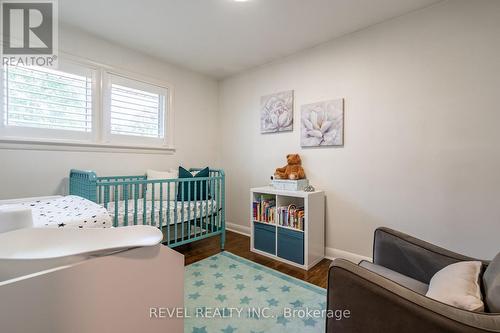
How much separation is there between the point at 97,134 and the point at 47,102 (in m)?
0.46

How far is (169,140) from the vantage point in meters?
2.95

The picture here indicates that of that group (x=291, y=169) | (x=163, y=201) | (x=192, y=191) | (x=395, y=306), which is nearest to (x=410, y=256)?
(x=395, y=306)

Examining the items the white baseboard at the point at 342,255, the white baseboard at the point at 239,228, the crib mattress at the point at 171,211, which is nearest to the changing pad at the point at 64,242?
the crib mattress at the point at 171,211

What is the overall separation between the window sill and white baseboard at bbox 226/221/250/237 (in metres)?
1.39

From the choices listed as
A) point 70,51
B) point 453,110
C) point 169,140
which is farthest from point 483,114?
point 70,51

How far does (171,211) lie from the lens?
2273mm

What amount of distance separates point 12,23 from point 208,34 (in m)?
1.61

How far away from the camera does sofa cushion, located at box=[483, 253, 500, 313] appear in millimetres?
731

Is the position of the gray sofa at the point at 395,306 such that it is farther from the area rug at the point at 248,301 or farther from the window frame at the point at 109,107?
the window frame at the point at 109,107

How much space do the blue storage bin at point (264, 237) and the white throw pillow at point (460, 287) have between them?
1559 millimetres

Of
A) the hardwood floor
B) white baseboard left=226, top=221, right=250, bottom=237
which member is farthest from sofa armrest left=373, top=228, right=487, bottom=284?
white baseboard left=226, top=221, right=250, bottom=237

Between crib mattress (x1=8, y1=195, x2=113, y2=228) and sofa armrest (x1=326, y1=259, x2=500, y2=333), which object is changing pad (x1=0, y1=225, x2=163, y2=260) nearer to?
crib mattress (x1=8, y1=195, x2=113, y2=228)

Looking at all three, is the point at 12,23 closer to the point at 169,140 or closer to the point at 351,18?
the point at 169,140

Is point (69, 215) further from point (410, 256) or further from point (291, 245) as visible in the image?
point (410, 256)
